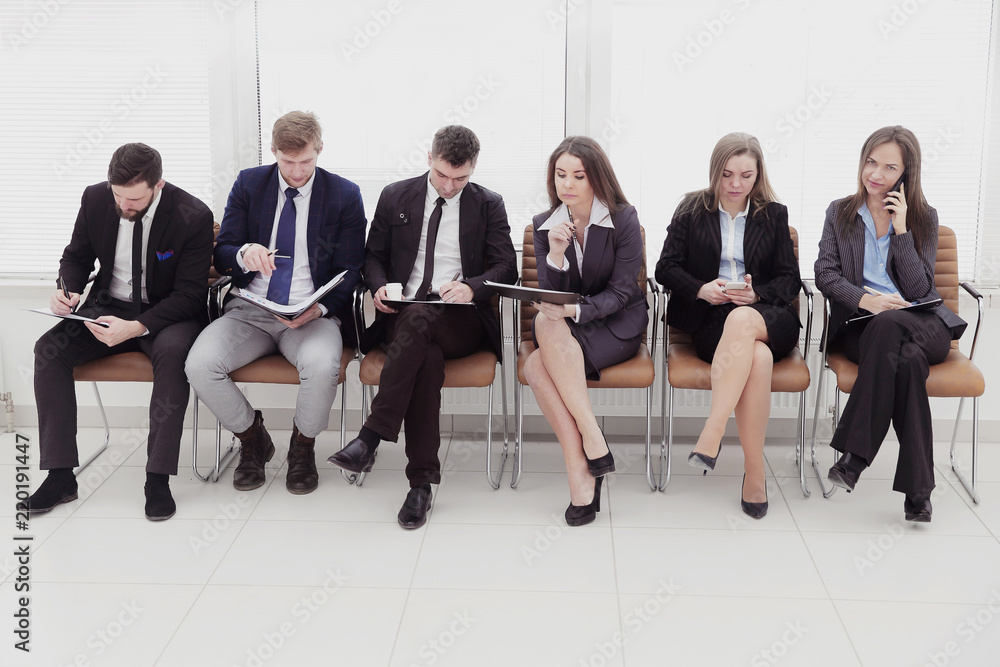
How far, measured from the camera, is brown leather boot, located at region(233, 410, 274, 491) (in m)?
3.11

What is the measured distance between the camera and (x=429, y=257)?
3.14 metres

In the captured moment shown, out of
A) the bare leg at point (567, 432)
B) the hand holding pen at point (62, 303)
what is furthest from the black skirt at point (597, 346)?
the hand holding pen at point (62, 303)

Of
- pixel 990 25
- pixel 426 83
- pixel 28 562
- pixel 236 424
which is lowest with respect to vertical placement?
pixel 28 562

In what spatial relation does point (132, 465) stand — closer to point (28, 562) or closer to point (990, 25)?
point (28, 562)

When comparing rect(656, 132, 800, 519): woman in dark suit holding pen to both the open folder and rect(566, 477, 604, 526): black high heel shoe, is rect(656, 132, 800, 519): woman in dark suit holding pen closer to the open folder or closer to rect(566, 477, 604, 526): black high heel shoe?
rect(566, 477, 604, 526): black high heel shoe

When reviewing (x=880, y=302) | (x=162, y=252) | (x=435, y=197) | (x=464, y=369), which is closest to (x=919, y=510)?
(x=880, y=302)

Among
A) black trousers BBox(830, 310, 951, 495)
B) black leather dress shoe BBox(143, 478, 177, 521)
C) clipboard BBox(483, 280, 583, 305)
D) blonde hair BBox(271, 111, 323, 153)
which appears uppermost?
blonde hair BBox(271, 111, 323, 153)

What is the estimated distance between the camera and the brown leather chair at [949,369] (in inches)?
112

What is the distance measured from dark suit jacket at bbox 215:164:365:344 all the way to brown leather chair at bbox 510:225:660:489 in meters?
0.66

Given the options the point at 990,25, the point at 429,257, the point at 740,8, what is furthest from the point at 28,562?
the point at 990,25

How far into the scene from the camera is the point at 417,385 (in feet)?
9.46

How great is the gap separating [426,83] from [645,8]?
94 centimetres

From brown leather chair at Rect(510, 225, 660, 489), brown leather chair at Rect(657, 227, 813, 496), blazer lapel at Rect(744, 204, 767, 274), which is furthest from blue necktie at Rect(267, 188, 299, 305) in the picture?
blazer lapel at Rect(744, 204, 767, 274)

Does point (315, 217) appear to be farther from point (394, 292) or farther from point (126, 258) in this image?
point (126, 258)
